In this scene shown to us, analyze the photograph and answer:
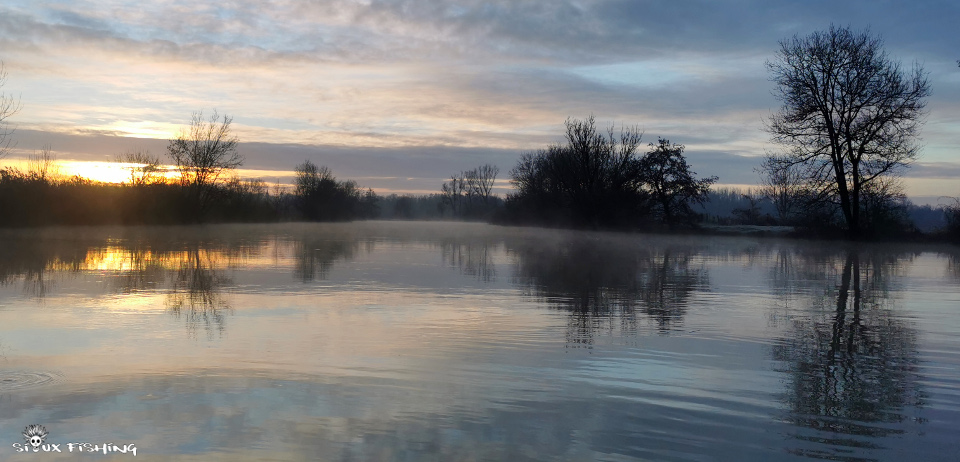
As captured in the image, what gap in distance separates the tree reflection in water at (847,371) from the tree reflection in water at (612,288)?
1704 millimetres

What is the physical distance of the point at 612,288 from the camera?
1334cm

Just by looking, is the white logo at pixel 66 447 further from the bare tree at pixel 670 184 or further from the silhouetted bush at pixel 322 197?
the silhouetted bush at pixel 322 197

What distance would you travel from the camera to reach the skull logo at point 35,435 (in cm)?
437

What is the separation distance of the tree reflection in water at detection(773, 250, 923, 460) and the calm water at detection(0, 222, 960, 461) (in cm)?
3

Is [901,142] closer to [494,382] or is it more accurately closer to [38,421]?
[494,382]

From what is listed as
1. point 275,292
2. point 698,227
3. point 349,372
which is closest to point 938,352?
point 349,372

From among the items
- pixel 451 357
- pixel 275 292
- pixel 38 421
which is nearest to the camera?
pixel 38 421

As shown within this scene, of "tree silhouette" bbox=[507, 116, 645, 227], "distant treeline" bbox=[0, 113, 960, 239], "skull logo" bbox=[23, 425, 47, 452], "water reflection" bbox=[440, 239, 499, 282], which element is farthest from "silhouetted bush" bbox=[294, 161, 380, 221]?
"skull logo" bbox=[23, 425, 47, 452]

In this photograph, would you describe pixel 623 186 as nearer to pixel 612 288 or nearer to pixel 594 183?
pixel 594 183

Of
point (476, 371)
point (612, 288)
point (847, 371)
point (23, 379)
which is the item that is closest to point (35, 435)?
point (23, 379)

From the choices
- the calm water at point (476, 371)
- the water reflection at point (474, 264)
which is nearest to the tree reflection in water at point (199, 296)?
the calm water at point (476, 371)

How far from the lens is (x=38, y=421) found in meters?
4.77

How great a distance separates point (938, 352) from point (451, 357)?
4.87 m

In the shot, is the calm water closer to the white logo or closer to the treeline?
the white logo
